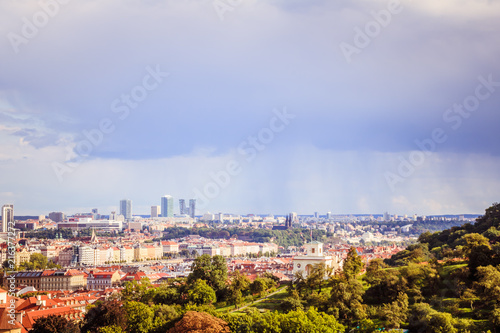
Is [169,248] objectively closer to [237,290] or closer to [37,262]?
[37,262]

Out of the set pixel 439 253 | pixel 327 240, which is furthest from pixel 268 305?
pixel 327 240

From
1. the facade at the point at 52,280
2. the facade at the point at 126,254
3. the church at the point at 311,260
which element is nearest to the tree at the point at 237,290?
the church at the point at 311,260

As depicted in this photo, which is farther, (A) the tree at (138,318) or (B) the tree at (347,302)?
(B) the tree at (347,302)

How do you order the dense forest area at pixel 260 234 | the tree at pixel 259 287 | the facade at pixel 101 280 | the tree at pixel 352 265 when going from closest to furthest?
the tree at pixel 352 265
the tree at pixel 259 287
the facade at pixel 101 280
the dense forest area at pixel 260 234

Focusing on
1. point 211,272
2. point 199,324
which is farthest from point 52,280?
point 199,324

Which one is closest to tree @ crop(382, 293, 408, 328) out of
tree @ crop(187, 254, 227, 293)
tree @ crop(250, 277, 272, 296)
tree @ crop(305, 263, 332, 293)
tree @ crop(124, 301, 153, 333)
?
tree @ crop(305, 263, 332, 293)

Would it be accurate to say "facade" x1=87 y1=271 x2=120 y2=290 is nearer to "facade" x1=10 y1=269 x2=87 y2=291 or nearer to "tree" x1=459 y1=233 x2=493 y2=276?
"facade" x1=10 y1=269 x2=87 y2=291

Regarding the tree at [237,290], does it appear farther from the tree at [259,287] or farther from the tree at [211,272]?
the tree at [211,272]
